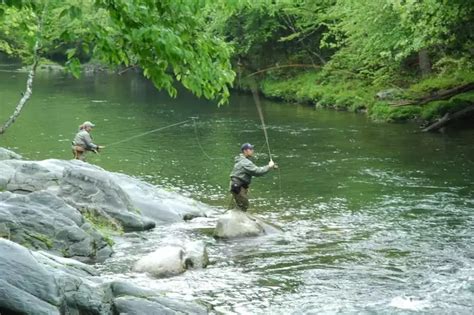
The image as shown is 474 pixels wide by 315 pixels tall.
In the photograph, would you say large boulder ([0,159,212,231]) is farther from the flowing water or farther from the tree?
the tree

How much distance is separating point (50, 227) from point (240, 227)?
157 inches

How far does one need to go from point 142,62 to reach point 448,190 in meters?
14.7

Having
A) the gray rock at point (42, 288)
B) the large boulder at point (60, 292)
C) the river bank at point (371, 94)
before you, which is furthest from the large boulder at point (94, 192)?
the river bank at point (371, 94)

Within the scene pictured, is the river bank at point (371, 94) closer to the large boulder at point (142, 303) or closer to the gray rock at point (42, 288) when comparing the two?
the large boulder at point (142, 303)

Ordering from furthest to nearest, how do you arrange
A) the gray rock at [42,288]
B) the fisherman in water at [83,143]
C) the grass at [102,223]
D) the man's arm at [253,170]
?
the fisherman in water at [83,143] < the man's arm at [253,170] < the grass at [102,223] < the gray rock at [42,288]

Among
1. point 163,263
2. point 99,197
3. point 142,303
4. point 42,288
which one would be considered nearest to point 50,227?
point 163,263

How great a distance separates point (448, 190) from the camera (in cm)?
1900

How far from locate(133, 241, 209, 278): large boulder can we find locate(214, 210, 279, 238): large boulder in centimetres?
190

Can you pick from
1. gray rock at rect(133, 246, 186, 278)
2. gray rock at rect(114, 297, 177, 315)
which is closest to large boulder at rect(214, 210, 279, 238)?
gray rock at rect(133, 246, 186, 278)

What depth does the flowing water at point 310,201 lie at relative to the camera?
35.9ft

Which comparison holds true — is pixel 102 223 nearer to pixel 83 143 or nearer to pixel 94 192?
pixel 94 192

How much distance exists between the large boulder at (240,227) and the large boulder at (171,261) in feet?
6.24

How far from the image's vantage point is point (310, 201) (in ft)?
60.2

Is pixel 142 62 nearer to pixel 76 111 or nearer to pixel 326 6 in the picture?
pixel 76 111
